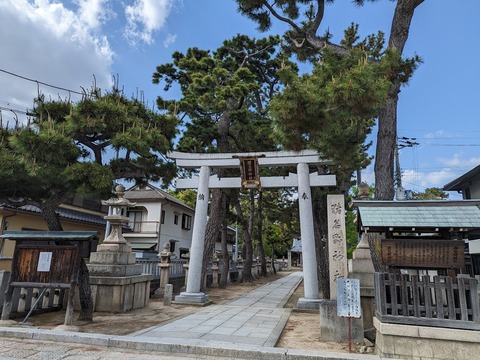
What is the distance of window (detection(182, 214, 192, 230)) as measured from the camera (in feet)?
114

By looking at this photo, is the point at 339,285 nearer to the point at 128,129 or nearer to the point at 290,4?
the point at 128,129

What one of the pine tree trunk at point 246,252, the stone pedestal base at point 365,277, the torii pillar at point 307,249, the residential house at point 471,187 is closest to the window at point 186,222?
the pine tree trunk at point 246,252

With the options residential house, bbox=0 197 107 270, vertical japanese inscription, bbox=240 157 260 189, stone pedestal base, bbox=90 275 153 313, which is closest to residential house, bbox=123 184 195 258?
residential house, bbox=0 197 107 270

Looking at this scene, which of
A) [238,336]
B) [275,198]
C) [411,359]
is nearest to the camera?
[411,359]

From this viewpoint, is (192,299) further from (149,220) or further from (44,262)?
(149,220)

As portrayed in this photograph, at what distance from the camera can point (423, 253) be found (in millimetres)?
6230

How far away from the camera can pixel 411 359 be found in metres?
5.70

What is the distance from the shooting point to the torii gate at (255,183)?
1167 cm

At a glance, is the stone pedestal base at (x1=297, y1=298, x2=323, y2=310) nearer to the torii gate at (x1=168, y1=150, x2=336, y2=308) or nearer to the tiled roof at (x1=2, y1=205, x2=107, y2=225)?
the torii gate at (x1=168, y1=150, x2=336, y2=308)

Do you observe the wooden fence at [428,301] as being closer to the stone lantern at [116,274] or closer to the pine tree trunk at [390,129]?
the pine tree trunk at [390,129]

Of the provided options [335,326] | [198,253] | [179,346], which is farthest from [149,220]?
[335,326]

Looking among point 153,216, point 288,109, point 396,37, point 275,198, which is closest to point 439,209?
point 288,109

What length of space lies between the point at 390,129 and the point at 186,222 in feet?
97.1

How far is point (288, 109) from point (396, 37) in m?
4.11
